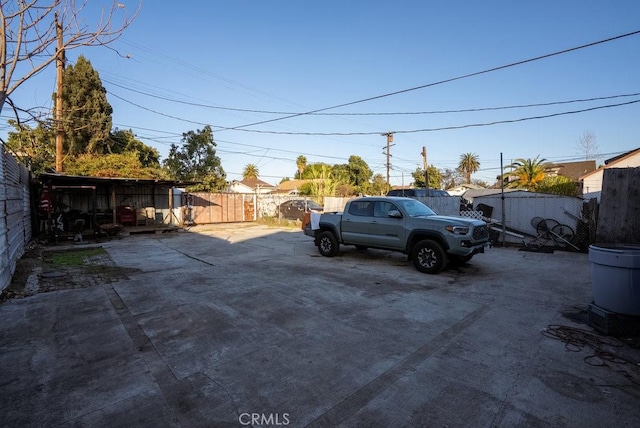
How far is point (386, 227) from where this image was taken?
8391 mm

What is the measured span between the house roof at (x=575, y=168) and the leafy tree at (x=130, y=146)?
49157 millimetres

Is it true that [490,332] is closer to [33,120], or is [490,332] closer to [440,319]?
[440,319]

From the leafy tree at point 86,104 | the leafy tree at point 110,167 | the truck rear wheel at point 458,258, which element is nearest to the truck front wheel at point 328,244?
the truck rear wheel at point 458,258

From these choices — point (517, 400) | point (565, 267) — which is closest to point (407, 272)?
point (565, 267)

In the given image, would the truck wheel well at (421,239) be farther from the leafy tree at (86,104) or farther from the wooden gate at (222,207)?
the leafy tree at (86,104)

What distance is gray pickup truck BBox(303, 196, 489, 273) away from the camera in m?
7.26

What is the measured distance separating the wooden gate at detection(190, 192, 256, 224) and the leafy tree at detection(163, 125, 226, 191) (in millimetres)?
6646

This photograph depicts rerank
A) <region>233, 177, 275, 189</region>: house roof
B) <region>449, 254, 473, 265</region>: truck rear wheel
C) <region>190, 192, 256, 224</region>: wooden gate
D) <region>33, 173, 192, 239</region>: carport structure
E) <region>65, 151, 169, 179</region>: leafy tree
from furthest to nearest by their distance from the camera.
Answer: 1. <region>233, 177, 275, 189</region>: house roof
2. <region>190, 192, 256, 224</region>: wooden gate
3. <region>65, 151, 169, 179</region>: leafy tree
4. <region>33, 173, 192, 239</region>: carport structure
5. <region>449, 254, 473, 265</region>: truck rear wheel

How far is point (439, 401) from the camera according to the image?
276cm

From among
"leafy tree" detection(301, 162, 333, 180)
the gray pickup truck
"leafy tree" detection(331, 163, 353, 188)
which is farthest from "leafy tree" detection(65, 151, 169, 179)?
"leafy tree" detection(331, 163, 353, 188)

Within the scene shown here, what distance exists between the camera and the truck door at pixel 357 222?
8891mm

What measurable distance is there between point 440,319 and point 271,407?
117 inches

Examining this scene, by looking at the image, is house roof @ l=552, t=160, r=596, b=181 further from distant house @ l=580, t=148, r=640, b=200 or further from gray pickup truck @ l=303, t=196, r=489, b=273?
gray pickup truck @ l=303, t=196, r=489, b=273

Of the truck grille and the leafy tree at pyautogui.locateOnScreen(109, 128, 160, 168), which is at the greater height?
the leafy tree at pyautogui.locateOnScreen(109, 128, 160, 168)
